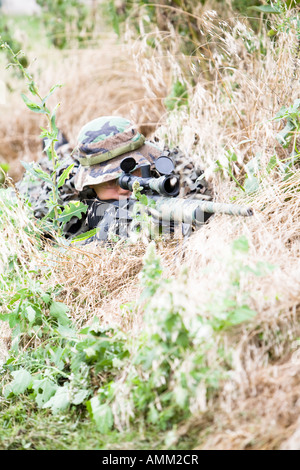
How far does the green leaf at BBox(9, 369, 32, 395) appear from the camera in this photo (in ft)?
8.67

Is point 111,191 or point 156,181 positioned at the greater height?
point 156,181

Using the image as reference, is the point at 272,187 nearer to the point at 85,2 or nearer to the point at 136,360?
the point at 136,360

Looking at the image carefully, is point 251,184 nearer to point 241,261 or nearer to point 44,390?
point 241,261

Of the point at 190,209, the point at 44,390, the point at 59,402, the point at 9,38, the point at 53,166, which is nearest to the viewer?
the point at 59,402

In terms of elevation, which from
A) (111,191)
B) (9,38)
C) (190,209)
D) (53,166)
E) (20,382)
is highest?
(9,38)

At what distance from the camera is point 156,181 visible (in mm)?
2967

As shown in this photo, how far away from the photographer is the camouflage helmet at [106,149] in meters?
3.74

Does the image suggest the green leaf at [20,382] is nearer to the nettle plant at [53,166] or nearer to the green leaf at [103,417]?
the green leaf at [103,417]

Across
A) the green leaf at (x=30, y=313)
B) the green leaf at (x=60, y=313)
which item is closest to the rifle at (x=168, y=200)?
the green leaf at (x=60, y=313)

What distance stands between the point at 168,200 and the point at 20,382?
126cm

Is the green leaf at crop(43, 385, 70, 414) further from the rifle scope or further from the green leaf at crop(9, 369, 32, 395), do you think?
the rifle scope

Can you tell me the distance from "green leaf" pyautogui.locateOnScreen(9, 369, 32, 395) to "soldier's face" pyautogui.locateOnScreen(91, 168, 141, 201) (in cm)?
148

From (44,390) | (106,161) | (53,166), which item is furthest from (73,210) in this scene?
(44,390)

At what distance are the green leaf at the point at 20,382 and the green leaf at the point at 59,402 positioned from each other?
211 mm
